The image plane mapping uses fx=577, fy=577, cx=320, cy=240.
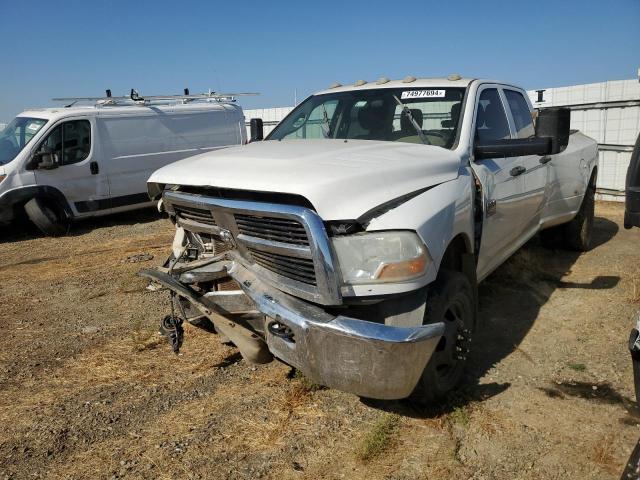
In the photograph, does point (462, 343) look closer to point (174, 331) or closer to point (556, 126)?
point (556, 126)

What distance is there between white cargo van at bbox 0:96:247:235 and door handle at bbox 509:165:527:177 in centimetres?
719

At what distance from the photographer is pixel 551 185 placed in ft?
Result: 18.2

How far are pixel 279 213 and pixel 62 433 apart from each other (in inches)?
70.6

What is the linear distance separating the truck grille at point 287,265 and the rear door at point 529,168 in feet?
8.76

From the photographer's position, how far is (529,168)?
16.1ft

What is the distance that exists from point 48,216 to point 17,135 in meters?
1.49

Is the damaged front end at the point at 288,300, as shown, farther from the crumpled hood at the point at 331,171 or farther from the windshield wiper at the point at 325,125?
the windshield wiper at the point at 325,125

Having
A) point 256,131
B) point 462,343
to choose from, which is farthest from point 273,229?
point 256,131

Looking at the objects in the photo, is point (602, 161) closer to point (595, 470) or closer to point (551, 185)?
point (551, 185)

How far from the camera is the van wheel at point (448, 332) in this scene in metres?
3.09

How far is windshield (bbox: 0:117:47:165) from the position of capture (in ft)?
29.3

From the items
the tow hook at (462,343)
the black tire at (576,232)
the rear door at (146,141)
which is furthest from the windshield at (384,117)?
the rear door at (146,141)

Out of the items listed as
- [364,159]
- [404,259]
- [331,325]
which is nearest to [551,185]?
[364,159]

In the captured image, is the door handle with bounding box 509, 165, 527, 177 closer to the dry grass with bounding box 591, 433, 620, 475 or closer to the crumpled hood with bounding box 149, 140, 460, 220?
the crumpled hood with bounding box 149, 140, 460, 220
